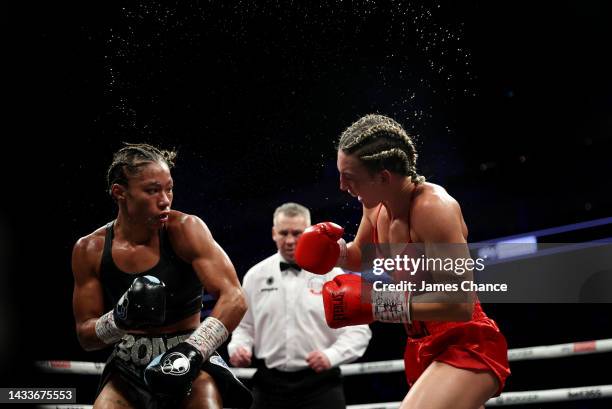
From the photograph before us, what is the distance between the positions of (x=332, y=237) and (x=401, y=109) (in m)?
5.06

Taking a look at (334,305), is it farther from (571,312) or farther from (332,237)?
(571,312)

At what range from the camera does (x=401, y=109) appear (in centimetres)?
739

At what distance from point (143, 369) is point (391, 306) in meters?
0.89

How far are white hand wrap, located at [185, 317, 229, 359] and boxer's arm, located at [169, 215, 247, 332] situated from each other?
3 centimetres

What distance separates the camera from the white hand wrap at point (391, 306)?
2.08 meters

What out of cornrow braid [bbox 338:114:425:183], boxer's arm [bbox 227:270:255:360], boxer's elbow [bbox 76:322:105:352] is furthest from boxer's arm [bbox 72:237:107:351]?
boxer's arm [bbox 227:270:255:360]

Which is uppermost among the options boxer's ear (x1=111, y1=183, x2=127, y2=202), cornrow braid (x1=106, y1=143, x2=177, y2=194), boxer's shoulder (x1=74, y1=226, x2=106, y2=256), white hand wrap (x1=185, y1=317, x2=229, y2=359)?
cornrow braid (x1=106, y1=143, x2=177, y2=194)

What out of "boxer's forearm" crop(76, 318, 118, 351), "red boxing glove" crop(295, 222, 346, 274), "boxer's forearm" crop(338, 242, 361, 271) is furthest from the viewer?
"boxer's forearm" crop(338, 242, 361, 271)

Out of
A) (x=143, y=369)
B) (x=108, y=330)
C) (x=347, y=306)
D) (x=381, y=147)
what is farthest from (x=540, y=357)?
(x=108, y=330)

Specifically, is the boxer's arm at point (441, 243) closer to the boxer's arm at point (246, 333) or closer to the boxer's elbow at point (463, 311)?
the boxer's elbow at point (463, 311)

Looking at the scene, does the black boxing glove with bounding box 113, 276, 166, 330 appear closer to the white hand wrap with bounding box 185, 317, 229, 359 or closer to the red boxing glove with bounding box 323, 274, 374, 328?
the white hand wrap with bounding box 185, 317, 229, 359

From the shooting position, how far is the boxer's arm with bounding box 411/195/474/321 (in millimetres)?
2037

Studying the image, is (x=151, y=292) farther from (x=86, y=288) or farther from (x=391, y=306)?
(x=391, y=306)

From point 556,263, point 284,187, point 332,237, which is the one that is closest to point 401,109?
point 284,187
